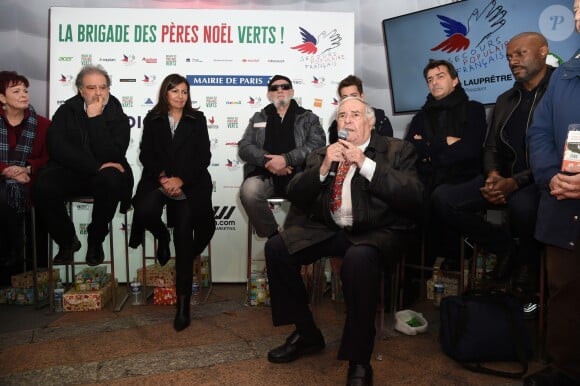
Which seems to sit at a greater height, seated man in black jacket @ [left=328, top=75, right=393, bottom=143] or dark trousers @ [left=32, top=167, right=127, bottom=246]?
seated man in black jacket @ [left=328, top=75, right=393, bottom=143]

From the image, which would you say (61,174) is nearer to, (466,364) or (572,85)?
(466,364)

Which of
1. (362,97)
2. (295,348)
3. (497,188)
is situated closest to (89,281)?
(295,348)

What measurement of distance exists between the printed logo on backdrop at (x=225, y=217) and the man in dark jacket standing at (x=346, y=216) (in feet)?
5.09

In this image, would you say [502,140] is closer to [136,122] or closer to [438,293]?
[438,293]

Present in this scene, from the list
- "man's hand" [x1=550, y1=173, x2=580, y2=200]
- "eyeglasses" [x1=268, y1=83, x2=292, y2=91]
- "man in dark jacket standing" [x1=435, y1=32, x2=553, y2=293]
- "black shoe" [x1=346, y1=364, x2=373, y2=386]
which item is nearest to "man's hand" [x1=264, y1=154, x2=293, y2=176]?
"eyeglasses" [x1=268, y1=83, x2=292, y2=91]

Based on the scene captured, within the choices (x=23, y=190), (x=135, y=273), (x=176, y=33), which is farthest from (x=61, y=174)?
(x=176, y=33)

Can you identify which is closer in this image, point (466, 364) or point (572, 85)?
point (572, 85)

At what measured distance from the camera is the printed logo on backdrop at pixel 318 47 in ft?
12.8

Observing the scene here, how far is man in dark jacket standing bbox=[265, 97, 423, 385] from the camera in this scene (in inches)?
83.0

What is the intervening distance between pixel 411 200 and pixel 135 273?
8.33 ft

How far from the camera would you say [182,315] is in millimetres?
2783

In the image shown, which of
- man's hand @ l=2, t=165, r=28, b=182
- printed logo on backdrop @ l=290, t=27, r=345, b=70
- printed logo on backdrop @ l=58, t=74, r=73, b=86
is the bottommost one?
man's hand @ l=2, t=165, r=28, b=182

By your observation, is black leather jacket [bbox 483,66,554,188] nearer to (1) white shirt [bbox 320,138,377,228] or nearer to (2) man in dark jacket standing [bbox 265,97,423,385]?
(2) man in dark jacket standing [bbox 265,97,423,385]

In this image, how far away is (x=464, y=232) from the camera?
266 cm
